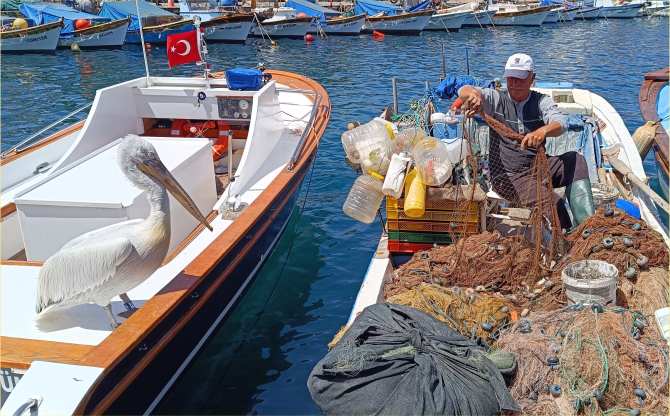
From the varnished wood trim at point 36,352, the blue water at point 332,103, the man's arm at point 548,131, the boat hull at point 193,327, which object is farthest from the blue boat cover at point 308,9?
the varnished wood trim at point 36,352

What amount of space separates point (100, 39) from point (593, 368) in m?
28.3

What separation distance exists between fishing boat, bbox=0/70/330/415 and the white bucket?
266 centimetres

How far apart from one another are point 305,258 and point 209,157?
197cm

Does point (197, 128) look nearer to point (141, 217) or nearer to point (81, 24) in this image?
point (141, 217)

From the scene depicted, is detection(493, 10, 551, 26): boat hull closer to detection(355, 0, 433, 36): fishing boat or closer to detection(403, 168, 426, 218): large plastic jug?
detection(355, 0, 433, 36): fishing boat

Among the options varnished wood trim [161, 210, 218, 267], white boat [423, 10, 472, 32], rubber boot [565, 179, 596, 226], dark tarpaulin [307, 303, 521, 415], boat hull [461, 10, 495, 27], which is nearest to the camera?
dark tarpaulin [307, 303, 521, 415]

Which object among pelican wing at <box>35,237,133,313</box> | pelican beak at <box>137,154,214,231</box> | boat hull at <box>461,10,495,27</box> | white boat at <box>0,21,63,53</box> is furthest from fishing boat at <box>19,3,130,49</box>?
pelican wing at <box>35,237,133,313</box>

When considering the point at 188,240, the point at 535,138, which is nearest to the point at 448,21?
the point at 188,240

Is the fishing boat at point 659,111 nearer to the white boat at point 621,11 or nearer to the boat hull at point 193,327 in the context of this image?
the boat hull at point 193,327

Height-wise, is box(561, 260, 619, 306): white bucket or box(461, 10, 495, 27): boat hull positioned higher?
box(461, 10, 495, 27): boat hull

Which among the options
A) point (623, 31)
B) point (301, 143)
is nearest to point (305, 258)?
point (301, 143)

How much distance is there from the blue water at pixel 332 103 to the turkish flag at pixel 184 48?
256 cm

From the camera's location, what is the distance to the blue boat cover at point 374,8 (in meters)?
33.8

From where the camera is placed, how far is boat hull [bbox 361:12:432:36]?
30.7m
